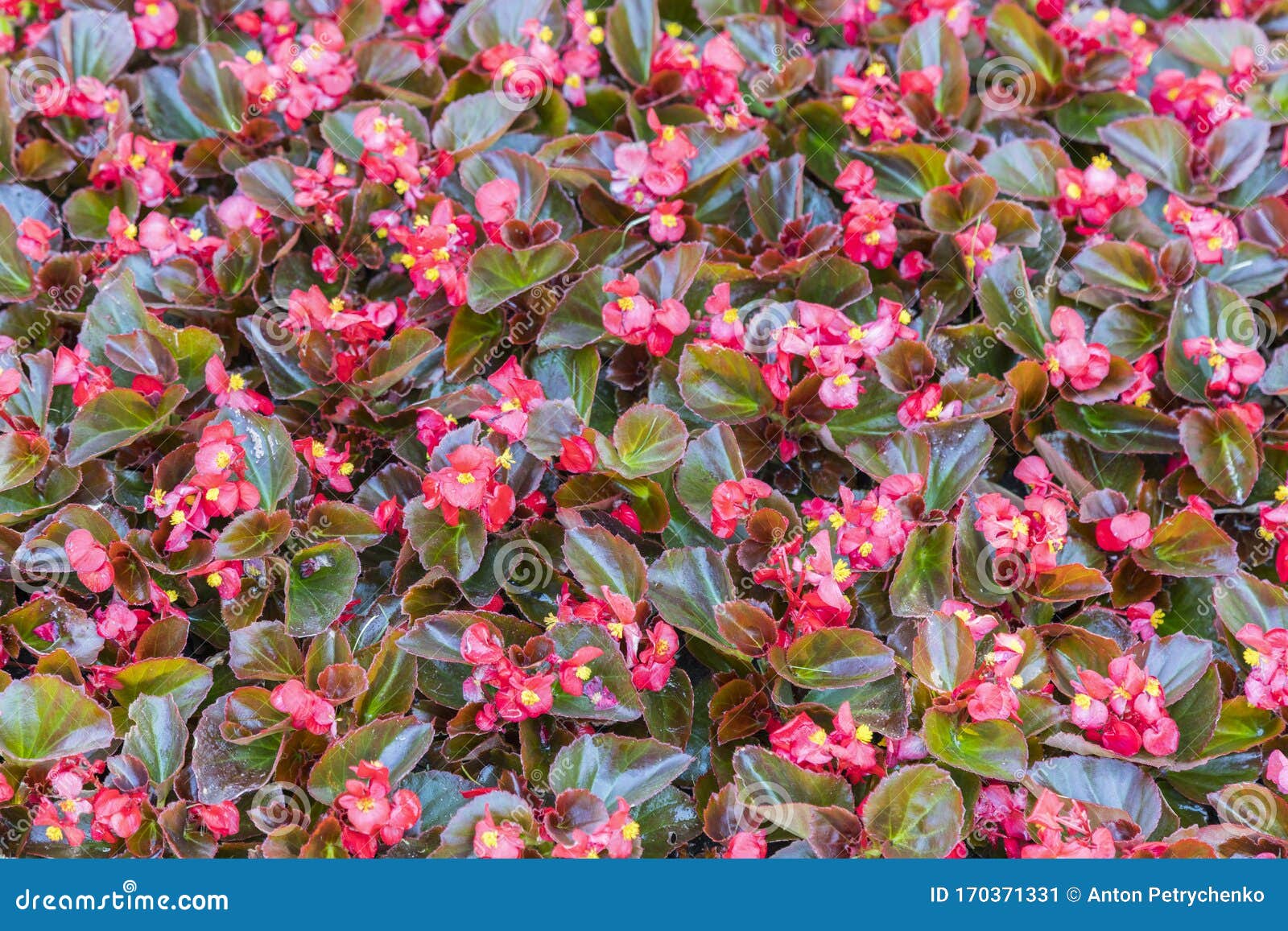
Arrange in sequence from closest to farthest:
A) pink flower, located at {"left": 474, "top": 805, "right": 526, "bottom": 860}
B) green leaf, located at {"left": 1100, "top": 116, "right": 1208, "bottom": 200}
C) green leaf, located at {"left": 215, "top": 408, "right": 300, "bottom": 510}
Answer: pink flower, located at {"left": 474, "top": 805, "right": 526, "bottom": 860} → green leaf, located at {"left": 215, "top": 408, "right": 300, "bottom": 510} → green leaf, located at {"left": 1100, "top": 116, "right": 1208, "bottom": 200}

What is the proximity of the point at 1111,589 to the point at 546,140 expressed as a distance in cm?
120

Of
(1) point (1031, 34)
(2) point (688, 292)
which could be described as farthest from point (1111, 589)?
(1) point (1031, 34)

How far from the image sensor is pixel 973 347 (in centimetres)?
180

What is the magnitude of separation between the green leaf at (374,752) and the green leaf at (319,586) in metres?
0.18

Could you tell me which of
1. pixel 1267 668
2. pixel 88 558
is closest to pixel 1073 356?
pixel 1267 668

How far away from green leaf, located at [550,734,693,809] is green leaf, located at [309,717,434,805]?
0.17 metres

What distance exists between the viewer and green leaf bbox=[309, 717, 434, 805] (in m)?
1.37

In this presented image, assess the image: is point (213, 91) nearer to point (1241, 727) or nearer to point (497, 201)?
point (497, 201)

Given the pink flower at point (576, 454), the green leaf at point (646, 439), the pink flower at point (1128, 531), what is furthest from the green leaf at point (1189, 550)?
the pink flower at point (576, 454)

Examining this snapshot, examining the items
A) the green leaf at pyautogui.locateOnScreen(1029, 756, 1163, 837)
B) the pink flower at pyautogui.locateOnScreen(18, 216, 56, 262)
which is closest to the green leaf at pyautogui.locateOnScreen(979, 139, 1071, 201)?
the green leaf at pyautogui.locateOnScreen(1029, 756, 1163, 837)

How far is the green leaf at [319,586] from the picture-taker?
4.96 feet

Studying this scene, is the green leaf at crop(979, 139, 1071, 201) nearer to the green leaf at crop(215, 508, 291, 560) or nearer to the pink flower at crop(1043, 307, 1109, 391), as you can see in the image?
the pink flower at crop(1043, 307, 1109, 391)

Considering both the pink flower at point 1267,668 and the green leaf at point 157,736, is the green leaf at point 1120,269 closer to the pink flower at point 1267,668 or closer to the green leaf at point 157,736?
the pink flower at point 1267,668

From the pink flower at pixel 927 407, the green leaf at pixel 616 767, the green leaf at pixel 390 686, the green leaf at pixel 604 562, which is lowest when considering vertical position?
the green leaf at pixel 616 767
